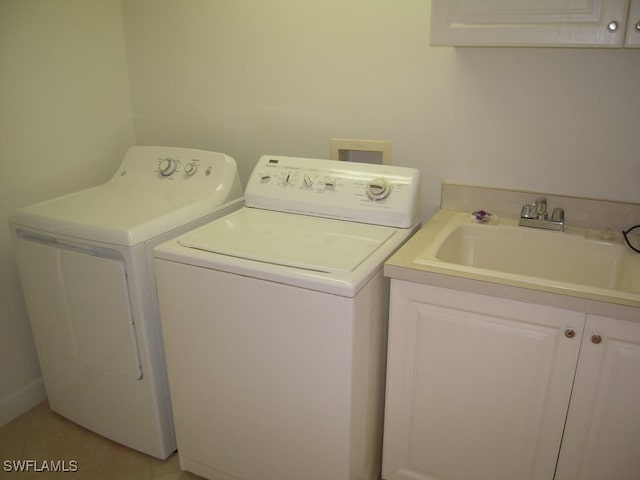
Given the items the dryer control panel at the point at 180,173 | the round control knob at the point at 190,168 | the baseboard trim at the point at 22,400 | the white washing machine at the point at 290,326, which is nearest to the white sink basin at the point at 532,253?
the white washing machine at the point at 290,326

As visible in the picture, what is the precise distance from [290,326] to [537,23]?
1.11 meters

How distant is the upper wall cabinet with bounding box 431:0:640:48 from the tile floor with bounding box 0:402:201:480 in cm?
184

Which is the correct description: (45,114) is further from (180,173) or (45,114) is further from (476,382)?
(476,382)

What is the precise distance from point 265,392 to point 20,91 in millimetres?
1584

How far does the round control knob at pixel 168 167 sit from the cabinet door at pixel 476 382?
1172 mm

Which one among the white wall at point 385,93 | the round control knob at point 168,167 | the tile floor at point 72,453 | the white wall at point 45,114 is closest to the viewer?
the white wall at point 385,93

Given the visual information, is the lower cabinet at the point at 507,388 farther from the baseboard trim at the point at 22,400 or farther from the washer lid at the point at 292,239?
the baseboard trim at the point at 22,400

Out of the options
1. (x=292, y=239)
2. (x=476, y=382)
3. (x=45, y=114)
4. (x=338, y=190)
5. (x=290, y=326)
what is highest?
(x=45, y=114)

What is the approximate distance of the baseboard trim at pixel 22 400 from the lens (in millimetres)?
2199

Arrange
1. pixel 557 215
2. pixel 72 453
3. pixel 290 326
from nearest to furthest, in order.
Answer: pixel 290 326
pixel 557 215
pixel 72 453

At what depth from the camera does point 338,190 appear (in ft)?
6.15

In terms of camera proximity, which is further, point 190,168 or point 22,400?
point 22,400

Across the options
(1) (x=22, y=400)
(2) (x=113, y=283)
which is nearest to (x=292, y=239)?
(2) (x=113, y=283)

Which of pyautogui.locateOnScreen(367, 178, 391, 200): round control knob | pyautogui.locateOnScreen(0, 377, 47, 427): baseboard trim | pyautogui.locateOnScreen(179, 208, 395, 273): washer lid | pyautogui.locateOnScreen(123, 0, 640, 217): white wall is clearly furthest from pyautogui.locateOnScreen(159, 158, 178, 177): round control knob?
pyautogui.locateOnScreen(0, 377, 47, 427): baseboard trim
